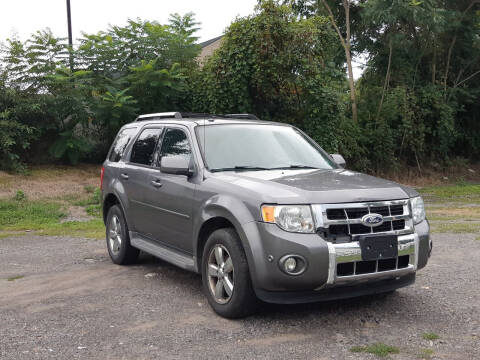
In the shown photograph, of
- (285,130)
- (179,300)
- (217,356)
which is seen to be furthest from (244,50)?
(217,356)

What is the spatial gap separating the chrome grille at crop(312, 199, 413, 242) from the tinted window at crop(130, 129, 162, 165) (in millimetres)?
2696

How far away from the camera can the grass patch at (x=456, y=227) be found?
10094 mm

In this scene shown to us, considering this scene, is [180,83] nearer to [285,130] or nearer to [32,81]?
[32,81]

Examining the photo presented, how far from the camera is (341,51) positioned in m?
20.7

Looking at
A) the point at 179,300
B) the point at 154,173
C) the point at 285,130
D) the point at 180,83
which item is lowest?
the point at 179,300

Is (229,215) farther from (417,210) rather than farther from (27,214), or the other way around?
(27,214)

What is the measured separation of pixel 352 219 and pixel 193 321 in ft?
5.51

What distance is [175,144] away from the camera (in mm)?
6203

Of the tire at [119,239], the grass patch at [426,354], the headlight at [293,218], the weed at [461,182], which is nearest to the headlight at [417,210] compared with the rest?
the headlight at [293,218]

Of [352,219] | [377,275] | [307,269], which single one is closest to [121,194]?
[307,269]

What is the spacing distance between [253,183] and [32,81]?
12.1 meters

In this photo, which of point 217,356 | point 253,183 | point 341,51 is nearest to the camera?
point 217,356

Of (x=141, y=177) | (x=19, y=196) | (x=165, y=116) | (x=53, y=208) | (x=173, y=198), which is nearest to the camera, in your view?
(x=173, y=198)

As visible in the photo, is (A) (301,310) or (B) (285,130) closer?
(A) (301,310)
